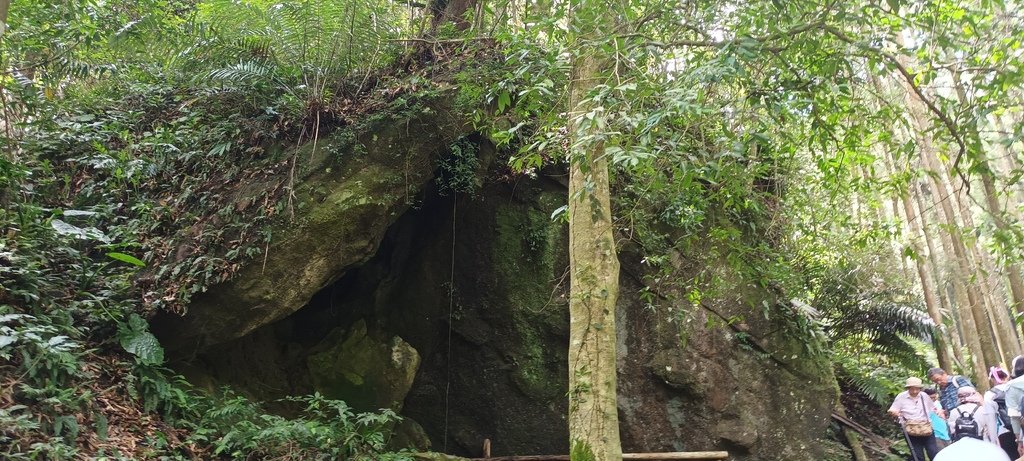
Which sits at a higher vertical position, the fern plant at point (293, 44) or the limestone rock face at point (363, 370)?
the fern plant at point (293, 44)

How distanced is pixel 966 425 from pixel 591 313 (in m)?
4.93

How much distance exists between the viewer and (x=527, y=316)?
326 inches

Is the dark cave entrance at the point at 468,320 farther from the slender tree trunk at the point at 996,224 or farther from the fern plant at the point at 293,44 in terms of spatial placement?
the slender tree trunk at the point at 996,224

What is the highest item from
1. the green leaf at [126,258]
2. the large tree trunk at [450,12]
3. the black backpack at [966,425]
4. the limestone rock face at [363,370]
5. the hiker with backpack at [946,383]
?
the large tree trunk at [450,12]

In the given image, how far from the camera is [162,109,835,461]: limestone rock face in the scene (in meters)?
7.62

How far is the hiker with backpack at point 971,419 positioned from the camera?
6355mm

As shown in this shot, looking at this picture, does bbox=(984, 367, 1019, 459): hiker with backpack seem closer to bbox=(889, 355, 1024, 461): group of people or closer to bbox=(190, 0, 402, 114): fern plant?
bbox=(889, 355, 1024, 461): group of people

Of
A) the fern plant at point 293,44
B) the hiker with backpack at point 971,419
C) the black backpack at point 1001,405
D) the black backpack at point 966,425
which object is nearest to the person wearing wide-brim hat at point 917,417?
the hiker with backpack at point 971,419

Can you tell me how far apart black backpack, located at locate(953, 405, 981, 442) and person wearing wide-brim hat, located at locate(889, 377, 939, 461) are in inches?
24.6

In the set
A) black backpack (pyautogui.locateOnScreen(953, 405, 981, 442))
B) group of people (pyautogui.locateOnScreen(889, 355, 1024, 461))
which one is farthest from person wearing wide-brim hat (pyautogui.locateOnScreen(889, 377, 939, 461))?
black backpack (pyautogui.locateOnScreen(953, 405, 981, 442))

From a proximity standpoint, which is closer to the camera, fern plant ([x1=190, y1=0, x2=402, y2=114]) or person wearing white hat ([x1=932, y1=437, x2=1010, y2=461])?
person wearing white hat ([x1=932, y1=437, x2=1010, y2=461])

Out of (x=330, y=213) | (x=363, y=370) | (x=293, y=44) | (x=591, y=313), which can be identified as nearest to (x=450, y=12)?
(x=293, y=44)

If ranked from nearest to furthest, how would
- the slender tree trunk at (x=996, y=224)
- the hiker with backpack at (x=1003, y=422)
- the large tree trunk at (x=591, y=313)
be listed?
the slender tree trunk at (x=996, y=224) < the large tree trunk at (x=591, y=313) < the hiker with backpack at (x=1003, y=422)

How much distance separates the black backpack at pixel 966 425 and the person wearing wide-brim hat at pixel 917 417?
2.05 ft
